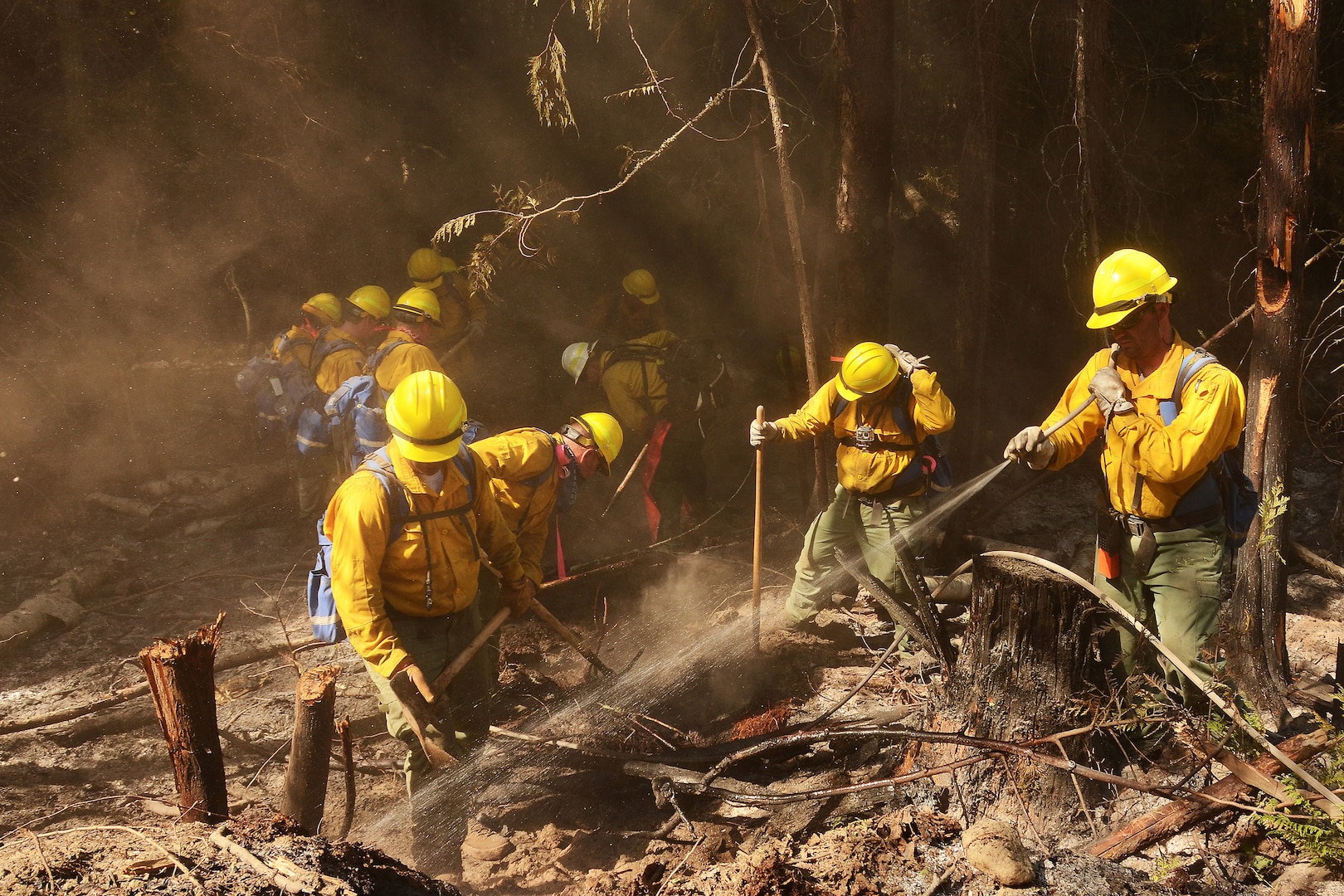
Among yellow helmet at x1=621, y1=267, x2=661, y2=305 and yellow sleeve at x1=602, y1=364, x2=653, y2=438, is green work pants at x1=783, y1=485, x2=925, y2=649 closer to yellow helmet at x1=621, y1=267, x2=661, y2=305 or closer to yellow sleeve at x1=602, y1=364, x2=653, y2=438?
yellow sleeve at x1=602, y1=364, x2=653, y2=438

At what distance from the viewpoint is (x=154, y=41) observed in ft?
30.8

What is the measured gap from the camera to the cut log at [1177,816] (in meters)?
3.56

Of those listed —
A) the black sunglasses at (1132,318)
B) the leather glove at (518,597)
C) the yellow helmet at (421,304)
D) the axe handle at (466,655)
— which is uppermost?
the yellow helmet at (421,304)

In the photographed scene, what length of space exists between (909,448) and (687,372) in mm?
2886

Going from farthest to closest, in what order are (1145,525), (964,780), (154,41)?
(154,41)
(1145,525)
(964,780)

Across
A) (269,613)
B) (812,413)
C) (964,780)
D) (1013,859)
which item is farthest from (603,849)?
(269,613)

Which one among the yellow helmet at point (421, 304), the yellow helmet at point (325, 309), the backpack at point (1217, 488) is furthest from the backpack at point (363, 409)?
the backpack at point (1217, 488)

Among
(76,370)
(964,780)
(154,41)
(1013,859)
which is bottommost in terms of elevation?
(964,780)

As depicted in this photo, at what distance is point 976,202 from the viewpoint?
292 inches

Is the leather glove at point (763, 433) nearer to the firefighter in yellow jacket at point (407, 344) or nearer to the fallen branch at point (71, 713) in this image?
the firefighter in yellow jacket at point (407, 344)

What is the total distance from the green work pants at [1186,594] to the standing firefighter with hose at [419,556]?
3.44 m

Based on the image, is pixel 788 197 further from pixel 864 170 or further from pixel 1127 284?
pixel 1127 284

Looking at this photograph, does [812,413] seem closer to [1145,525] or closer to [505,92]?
[1145,525]

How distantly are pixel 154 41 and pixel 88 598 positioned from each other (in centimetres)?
616
